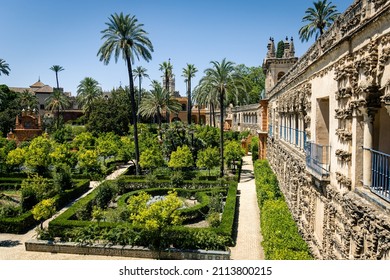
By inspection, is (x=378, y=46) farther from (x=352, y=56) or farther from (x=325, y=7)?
(x=325, y=7)

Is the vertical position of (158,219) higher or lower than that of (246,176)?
higher

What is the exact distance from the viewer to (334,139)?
8.81 metres

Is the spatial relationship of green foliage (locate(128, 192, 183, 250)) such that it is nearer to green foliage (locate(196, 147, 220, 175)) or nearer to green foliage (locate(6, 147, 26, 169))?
green foliage (locate(196, 147, 220, 175))

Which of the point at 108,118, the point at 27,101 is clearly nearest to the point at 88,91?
the point at 108,118

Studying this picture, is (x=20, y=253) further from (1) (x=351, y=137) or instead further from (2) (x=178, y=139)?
(2) (x=178, y=139)

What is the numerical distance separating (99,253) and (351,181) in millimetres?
11534

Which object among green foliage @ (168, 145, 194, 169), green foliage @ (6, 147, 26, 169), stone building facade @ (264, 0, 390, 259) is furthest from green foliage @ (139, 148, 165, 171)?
stone building facade @ (264, 0, 390, 259)

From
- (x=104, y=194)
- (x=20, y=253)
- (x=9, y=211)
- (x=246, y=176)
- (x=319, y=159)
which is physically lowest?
(x=20, y=253)

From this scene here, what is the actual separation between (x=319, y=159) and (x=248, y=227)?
9020 millimetres

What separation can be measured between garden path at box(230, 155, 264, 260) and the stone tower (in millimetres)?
9522

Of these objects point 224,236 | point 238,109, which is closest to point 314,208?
point 224,236

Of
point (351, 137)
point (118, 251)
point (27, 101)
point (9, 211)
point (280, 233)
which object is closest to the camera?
point (351, 137)

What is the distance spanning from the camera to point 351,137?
7.48 metres

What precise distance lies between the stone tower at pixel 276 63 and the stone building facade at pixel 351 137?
17997 mm
